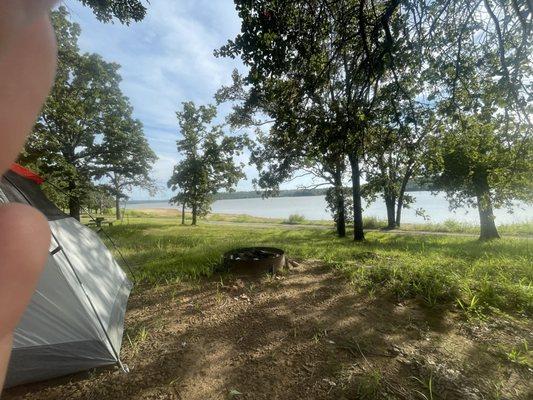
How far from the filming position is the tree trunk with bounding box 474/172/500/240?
43.0 ft

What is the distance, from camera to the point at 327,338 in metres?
3.58

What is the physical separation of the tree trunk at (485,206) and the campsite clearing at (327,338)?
8.78 metres

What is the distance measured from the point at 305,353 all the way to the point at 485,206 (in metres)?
14.1

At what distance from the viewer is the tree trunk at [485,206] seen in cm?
1309

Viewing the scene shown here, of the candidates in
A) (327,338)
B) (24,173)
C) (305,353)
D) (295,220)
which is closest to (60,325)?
(24,173)

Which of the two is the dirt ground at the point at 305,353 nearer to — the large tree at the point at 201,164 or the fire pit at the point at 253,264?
the fire pit at the point at 253,264

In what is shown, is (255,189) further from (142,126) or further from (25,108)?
(25,108)

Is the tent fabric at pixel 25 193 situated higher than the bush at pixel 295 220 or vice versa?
the tent fabric at pixel 25 193

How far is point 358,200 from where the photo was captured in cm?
1484

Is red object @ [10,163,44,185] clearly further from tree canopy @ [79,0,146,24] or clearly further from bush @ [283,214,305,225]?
bush @ [283,214,305,225]

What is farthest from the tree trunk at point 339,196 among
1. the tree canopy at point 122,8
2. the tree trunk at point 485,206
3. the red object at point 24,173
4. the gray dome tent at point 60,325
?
the gray dome tent at point 60,325

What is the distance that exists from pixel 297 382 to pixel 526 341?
2.88m

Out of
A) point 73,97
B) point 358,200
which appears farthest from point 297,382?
point 73,97

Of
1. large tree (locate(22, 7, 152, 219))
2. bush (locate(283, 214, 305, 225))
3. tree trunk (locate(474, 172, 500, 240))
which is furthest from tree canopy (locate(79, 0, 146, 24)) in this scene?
bush (locate(283, 214, 305, 225))
